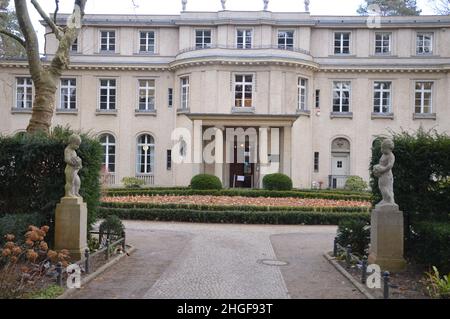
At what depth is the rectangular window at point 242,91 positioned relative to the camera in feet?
103

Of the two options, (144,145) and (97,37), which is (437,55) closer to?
(144,145)

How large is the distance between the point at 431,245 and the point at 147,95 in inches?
1082

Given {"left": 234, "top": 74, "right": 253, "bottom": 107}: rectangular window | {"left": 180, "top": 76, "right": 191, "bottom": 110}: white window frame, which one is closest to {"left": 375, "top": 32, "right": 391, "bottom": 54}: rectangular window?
{"left": 234, "top": 74, "right": 253, "bottom": 107}: rectangular window

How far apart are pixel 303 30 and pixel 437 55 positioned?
9.67 meters

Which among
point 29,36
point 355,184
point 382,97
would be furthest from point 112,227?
point 382,97

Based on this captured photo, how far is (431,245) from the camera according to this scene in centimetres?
881

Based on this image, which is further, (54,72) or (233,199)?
(233,199)

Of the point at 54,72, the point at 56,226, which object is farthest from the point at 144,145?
the point at 56,226

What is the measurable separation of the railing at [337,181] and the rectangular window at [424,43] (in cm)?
1062

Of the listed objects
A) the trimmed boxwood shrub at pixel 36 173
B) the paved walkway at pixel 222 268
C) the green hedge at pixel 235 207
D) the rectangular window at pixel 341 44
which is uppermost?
the rectangular window at pixel 341 44

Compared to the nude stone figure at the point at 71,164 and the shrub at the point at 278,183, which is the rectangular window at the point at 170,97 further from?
the nude stone figure at the point at 71,164

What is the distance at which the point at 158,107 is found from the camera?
33.5 meters

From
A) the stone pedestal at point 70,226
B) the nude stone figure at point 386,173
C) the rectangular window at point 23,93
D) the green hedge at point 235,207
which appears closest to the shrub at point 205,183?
the green hedge at point 235,207

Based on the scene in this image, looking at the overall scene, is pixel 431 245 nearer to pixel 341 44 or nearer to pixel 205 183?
pixel 205 183
